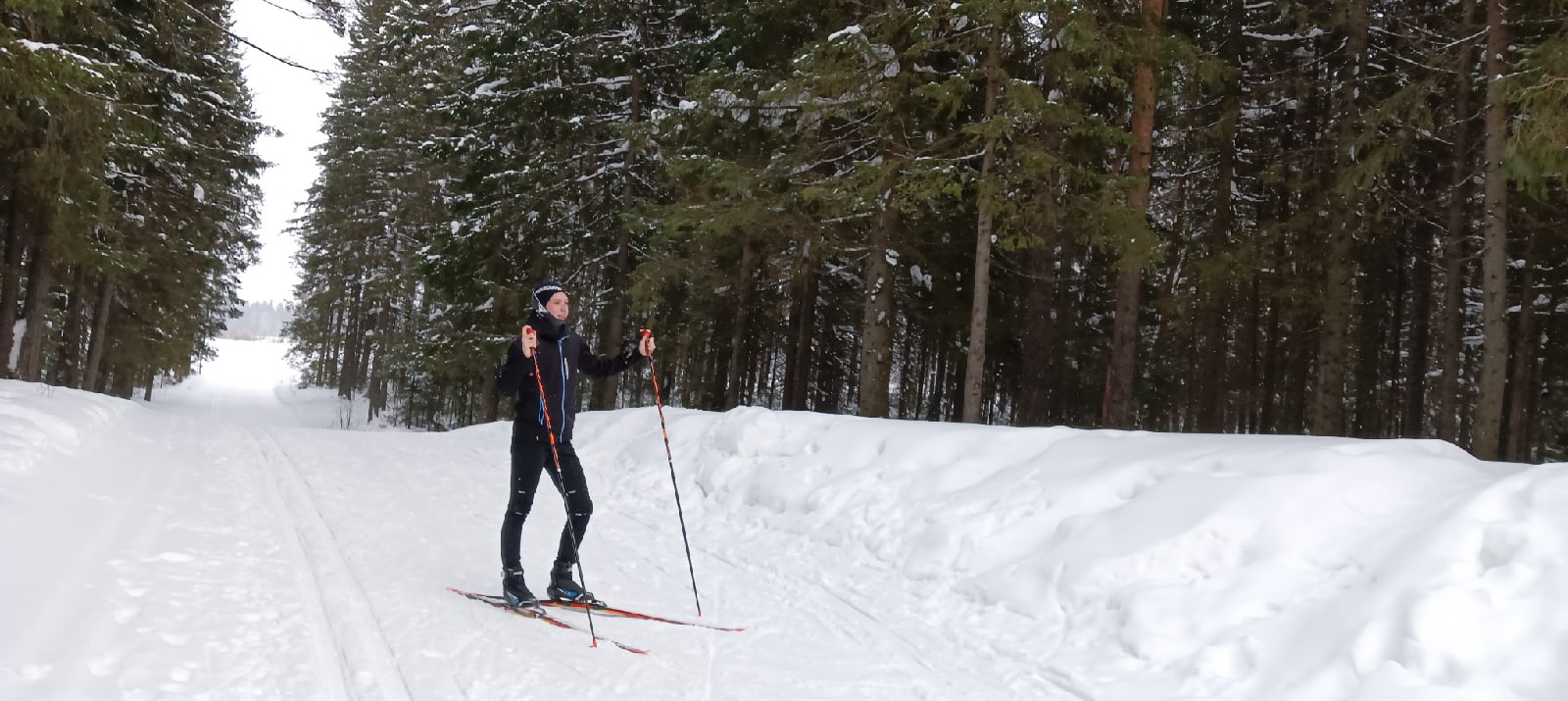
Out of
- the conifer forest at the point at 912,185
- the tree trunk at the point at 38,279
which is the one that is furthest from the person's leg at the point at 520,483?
the tree trunk at the point at 38,279

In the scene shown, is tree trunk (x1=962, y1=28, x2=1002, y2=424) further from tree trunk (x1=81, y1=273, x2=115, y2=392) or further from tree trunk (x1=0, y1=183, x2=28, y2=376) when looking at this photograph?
tree trunk (x1=81, y1=273, x2=115, y2=392)

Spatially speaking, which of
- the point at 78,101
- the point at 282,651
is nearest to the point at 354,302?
the point at 78,101

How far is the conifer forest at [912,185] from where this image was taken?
1145 cm

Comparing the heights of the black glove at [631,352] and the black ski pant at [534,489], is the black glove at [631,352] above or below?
above

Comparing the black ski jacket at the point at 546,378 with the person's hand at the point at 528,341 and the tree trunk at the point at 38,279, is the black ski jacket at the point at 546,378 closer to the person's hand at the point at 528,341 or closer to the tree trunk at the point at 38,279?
the person's hand at the point at 528,341

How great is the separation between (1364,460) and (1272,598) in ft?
5.00

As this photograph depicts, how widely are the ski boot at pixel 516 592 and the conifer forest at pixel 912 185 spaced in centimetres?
650

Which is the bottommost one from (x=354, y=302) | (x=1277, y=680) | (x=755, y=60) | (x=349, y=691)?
(x=349, y=691)

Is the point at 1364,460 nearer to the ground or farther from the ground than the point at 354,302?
nearer to the ground

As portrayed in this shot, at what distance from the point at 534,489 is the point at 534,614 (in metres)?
0.81

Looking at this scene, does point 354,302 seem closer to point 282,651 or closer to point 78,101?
point 78,101

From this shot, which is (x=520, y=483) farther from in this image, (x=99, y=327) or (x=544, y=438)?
(x=99, y=327)

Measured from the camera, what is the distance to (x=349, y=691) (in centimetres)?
381

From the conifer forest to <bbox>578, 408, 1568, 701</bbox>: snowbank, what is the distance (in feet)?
15.3
